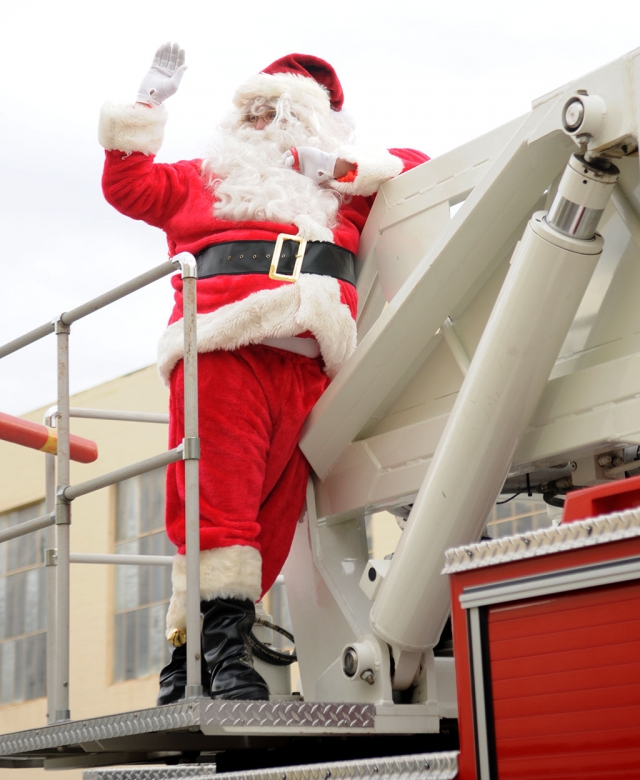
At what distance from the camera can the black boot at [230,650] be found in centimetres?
Answer: 311

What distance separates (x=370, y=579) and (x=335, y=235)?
111 cm

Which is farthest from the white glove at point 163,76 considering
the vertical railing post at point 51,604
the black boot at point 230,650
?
the black boot at point 230,650

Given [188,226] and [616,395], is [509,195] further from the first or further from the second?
[188,226]

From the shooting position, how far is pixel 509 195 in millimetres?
3213

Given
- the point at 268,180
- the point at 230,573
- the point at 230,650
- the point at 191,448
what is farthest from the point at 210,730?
the point at 268,180

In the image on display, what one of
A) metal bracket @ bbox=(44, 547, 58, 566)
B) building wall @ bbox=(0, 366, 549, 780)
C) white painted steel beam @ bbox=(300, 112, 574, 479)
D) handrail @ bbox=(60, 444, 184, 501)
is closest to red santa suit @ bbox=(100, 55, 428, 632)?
white painted steel beam @ bbox=(300, 112, 574, 479)

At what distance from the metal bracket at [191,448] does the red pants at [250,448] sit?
30cm

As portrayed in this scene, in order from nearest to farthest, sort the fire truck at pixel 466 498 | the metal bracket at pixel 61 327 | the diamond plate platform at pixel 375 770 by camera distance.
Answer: the fire truck at pixel 466 498 → the diamond plate platform at pixel 375 770 → the metal bracket at pixel 61 327

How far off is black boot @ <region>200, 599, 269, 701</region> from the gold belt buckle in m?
0.94

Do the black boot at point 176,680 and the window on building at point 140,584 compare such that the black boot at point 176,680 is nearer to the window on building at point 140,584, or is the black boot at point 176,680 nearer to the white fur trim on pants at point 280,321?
the white fur trim on pants at point 280,321

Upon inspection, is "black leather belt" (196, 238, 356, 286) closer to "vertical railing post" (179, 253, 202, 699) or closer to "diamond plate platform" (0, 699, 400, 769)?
"vertical railing post" (179, 253, 202, 699)

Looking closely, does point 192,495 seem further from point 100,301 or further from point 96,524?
point 96,524

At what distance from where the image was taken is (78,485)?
11.1 feet

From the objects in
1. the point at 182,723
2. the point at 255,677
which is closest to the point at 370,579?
the point at 255,677
